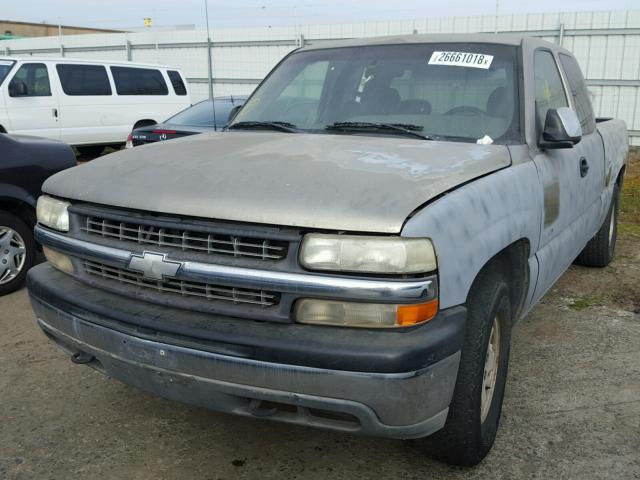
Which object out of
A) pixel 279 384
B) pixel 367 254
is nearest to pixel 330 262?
pixel 367 254

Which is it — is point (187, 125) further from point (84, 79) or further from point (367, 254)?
point (367, 254)

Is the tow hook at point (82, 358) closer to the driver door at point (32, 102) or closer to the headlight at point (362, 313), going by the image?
the headlight at point (362, 313)

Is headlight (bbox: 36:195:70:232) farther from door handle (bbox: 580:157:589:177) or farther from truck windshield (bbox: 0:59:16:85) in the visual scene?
truck windshield (bbox: 0:59:16:85)

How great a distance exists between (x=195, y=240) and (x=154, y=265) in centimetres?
18

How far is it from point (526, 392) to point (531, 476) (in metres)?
0.79

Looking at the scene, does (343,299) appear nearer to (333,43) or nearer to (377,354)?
(377,354)

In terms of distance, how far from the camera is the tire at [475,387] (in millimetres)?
2439

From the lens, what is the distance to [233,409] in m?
2.33

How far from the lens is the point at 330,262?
7.07ft

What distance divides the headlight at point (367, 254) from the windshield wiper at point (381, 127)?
3.87 feet

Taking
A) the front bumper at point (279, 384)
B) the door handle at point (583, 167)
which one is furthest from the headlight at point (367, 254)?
the door handle at point (583, 167)

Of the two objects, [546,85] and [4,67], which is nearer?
[546,85]

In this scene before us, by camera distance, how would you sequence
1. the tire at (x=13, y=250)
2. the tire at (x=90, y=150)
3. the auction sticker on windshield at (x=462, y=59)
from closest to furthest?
the auction sticker on windshield at (x=462, y=59), the tire at (x=13, y=250), the tire at (x=90, y=150)

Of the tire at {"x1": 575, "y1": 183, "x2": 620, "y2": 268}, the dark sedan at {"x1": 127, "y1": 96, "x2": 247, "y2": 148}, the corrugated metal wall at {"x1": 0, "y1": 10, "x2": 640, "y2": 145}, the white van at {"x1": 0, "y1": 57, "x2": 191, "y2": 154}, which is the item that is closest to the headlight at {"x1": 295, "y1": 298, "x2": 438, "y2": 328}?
the tire at {"x1": 575, "y1": 183, "x2": 620, "y2": 268}
